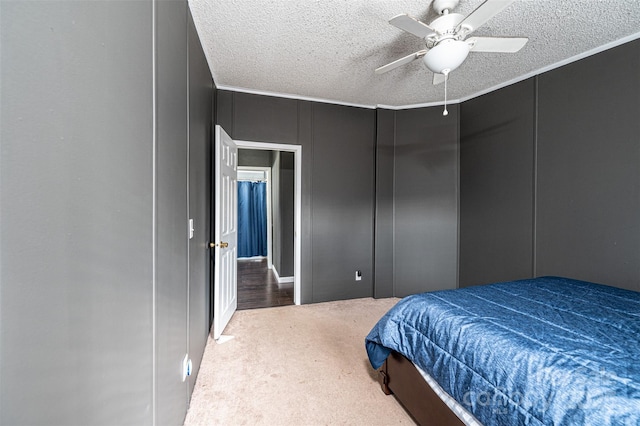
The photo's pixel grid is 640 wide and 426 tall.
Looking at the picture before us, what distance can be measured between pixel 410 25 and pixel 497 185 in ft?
7.41

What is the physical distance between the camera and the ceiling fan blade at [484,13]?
1.31 metres

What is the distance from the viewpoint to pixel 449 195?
3.51 meters

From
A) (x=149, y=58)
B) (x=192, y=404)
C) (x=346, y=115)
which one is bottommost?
(x=192, y=404)

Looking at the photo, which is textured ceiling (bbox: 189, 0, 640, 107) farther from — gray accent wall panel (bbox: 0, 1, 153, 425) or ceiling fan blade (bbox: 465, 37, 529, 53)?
gray accent wall panel (bbox: 0, 1, 153, 425)

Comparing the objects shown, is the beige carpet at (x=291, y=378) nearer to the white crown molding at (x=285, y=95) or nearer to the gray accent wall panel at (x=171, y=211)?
the gray accent wall panel at (x=171, y=211)

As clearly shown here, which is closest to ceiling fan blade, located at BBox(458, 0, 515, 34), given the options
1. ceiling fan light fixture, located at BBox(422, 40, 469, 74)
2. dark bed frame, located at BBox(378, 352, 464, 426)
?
ceiling fan light fixture, located at BBox(422, 40, 469, 74)

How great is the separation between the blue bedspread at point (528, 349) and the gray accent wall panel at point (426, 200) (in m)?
1.77

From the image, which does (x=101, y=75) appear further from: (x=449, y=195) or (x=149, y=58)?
(x=449, y=195)

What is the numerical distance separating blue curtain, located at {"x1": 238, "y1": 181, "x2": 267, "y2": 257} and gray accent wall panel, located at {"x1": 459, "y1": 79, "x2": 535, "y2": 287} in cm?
428

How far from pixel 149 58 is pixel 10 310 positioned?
955 mm

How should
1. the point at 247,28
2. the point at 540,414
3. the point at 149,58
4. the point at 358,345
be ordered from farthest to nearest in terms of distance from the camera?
the point at 358,345 → the point at 247,28 → the point at 149,58 → the point at 540,414

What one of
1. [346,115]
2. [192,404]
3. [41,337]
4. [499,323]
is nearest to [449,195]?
[346,115]

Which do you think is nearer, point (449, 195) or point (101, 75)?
point (101, 75)

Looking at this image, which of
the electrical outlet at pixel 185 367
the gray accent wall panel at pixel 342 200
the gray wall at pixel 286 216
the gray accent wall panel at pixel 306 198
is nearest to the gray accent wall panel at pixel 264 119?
the gray accent wall panel at pixel 306 198
